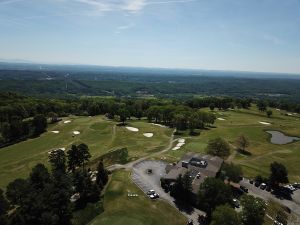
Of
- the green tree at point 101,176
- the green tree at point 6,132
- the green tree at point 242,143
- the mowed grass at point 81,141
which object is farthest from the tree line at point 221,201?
the green tree at point 6,132

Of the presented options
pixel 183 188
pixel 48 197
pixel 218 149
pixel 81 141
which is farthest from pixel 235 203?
pixel 81 141

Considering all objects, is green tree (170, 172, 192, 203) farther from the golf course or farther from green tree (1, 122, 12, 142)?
green tree (1, 122, 12, 142)

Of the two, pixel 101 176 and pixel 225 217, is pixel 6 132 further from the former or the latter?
pixel 225 217

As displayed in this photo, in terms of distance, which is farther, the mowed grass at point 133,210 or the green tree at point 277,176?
the green tree at point 277,176

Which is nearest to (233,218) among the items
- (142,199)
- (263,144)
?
(142,199)

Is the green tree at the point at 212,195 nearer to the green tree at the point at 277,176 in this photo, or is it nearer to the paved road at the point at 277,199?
the paved road at the point at 277,199

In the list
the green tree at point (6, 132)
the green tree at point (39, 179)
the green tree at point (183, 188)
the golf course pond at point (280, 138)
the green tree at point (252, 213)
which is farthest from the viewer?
the green tree at point (6, 132)
